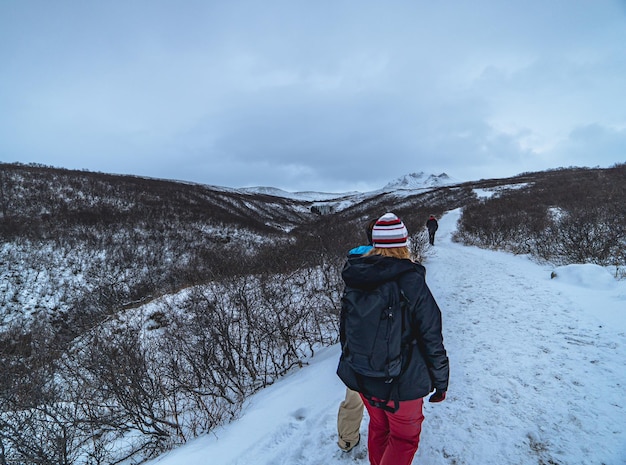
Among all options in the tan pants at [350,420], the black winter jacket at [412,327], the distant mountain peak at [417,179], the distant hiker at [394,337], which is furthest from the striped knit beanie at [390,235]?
the distant mountain peak at [417,179]

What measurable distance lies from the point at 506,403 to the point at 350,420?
1.97 metres

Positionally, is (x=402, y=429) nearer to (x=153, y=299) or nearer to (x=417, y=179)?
(x=153, y=299)

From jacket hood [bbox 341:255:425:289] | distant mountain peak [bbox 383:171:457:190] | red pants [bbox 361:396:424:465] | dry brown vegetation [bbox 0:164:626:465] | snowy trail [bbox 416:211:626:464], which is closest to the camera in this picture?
jacket hood [bbox 341:255:425:289]

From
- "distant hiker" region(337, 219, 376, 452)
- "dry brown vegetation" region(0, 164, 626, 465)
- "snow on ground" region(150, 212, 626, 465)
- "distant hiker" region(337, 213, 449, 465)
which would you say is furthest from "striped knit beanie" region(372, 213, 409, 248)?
"dry brown vegetation" region(0, 164, 626, 465)

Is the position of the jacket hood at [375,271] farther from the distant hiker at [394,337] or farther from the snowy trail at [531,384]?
the snowy trail at [531,384]

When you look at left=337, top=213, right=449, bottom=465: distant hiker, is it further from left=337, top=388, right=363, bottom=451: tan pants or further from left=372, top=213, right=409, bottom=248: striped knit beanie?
left=337, top=388, right=363, bottom=451: tan pants

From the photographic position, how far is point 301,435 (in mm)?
A: 3201

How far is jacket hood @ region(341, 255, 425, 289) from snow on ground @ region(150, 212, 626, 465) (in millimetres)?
2145

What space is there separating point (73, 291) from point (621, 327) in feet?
73.1

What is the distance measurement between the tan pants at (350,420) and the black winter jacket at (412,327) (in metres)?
0.93

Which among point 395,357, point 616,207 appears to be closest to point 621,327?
point 395,357

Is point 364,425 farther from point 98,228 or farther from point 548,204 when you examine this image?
point 98,228

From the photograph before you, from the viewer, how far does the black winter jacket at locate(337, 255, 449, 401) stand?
1745mm

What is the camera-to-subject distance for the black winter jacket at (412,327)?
1.75m
